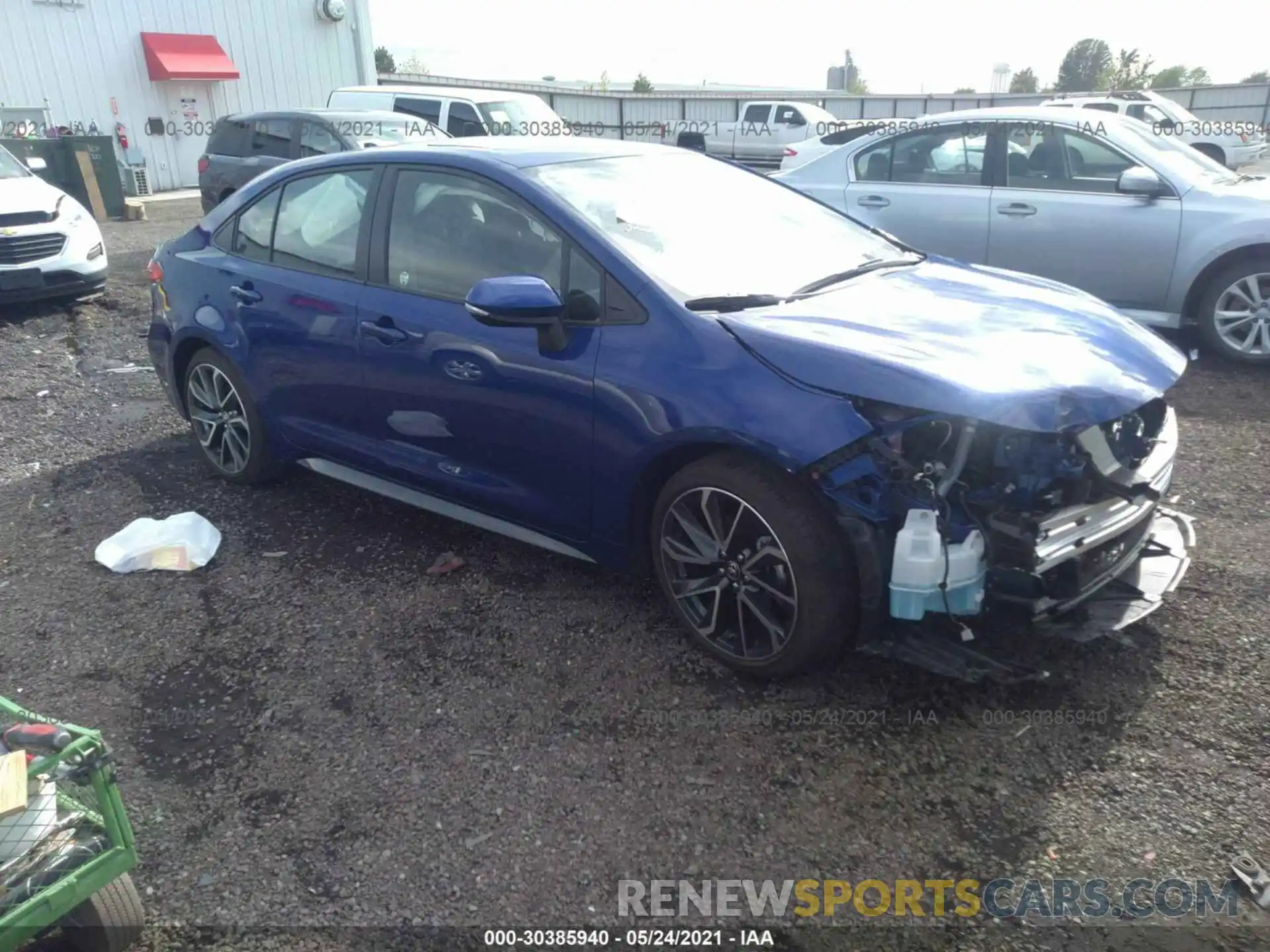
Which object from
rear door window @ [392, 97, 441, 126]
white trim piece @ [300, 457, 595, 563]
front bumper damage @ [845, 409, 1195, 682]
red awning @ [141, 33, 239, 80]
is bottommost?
white trim piece @ [300, 457, 595, 563]

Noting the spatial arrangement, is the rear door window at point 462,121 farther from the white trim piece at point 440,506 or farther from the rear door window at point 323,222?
the white trim piece at point 440,506

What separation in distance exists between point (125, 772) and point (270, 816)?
54cm

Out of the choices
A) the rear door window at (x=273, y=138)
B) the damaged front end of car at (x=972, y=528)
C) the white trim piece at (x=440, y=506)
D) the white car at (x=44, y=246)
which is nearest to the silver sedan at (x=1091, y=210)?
the damaged front end of car at (x=972, y=528)

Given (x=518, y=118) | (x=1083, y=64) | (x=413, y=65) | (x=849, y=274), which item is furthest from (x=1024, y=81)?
(x=849, y=274)

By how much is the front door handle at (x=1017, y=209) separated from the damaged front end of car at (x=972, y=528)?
13.6ft

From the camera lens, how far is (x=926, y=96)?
33844 mm

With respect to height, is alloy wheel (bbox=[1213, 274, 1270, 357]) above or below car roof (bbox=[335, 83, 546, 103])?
below

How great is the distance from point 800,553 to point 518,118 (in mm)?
13921

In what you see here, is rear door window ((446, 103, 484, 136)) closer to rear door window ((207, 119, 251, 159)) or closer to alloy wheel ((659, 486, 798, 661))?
Result: rear door window ((207, 119, 251, 159))

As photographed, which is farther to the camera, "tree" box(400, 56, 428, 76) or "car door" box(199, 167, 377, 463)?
"tree" box(400, 56, 428, 76)

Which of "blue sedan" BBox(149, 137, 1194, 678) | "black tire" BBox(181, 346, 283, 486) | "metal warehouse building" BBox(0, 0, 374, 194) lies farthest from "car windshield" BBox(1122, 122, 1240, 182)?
"metal warehouse building" BBox(0, 0, 374, 194)

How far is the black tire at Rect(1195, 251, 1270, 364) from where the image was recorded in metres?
6.04

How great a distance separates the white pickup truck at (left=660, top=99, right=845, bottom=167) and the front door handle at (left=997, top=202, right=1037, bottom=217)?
17622 mm

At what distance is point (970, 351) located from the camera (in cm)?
290
